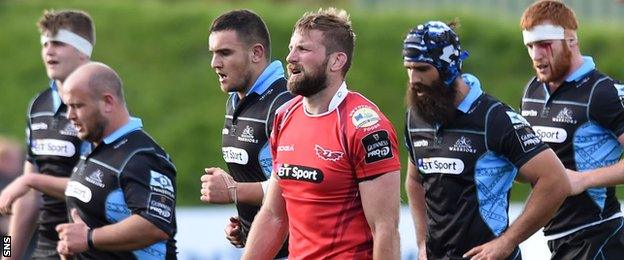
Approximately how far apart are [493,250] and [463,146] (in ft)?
1.92

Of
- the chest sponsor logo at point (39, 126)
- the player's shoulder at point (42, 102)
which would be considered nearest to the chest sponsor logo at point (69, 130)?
the chest sponsor logo at point (39, 126)

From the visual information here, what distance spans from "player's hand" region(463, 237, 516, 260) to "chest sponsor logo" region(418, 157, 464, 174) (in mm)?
426

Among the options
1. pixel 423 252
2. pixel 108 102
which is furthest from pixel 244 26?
pixel 423 252

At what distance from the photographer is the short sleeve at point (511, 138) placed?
7047mm

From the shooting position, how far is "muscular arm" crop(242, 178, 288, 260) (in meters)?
7.07

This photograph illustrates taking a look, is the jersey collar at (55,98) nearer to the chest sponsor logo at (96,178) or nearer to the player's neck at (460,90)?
the chest sponsor logo at (96,178)

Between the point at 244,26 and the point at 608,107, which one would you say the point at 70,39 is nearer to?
the point at 244,26

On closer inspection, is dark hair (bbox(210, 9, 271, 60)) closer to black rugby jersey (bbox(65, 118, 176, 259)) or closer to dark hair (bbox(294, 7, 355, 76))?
black rugby jersey (bbox(65, 118, 176, 259))

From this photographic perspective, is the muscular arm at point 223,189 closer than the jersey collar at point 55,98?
Yes

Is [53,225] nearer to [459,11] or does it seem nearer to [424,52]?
[424,52]

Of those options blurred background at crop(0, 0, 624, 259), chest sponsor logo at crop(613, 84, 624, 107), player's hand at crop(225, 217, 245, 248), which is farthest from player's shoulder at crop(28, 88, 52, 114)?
blurred background at crop(0, 0, 624, 259)

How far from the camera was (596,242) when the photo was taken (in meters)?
8.08

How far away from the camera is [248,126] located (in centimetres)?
791

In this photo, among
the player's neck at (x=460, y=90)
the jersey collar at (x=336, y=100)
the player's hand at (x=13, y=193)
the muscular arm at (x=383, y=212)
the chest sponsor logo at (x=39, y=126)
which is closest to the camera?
the muscular arm at (x=383, y=212)
